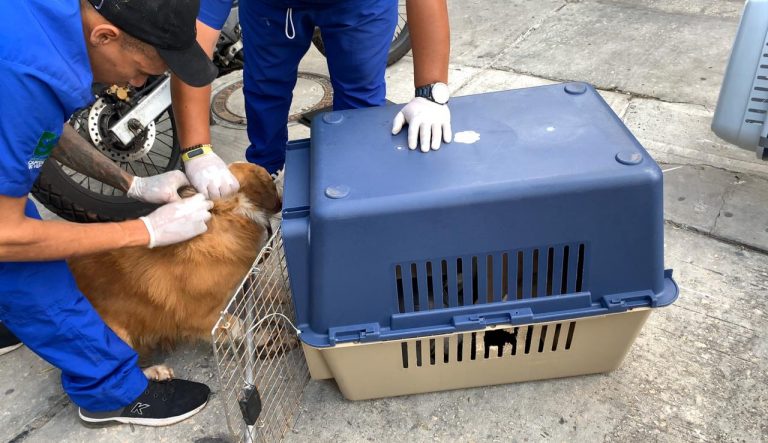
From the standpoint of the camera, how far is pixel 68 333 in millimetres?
1673

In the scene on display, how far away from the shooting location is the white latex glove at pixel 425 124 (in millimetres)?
1679

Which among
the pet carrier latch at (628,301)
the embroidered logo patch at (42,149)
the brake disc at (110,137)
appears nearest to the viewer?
the embroidered logo patch at (42,149)

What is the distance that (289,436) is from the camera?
187cm

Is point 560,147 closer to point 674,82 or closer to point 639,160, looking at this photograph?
point 639,160

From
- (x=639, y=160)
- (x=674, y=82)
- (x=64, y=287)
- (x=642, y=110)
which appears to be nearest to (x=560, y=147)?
(x=639, y=160)

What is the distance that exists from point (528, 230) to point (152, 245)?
108 centimetres

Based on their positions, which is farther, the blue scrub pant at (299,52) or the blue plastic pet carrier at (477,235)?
the blue scrub pant at (299,52)

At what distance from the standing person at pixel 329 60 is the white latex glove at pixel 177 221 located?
200mm

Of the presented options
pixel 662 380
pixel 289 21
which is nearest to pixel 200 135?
pixel 289 21

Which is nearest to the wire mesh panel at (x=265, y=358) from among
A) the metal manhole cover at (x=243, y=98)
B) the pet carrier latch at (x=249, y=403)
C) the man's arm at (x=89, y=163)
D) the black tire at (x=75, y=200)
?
the pet carrier latch at (x=249, y=403)

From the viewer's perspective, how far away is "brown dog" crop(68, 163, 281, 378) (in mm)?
1895

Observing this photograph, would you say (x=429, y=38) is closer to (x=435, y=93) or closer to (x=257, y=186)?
(x=435, y=93)

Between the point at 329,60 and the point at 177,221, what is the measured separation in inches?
37.2

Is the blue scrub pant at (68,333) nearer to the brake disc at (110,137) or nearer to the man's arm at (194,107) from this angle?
the man's arm at (194,107)
